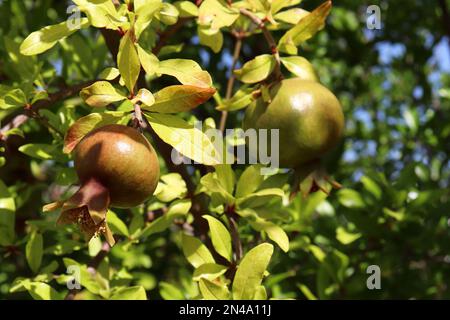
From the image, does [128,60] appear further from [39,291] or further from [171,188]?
[39,291]

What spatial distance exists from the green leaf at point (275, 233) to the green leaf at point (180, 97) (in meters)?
0.35

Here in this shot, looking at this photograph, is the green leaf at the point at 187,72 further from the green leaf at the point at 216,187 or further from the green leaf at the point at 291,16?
the green leaf at the point at 291,16

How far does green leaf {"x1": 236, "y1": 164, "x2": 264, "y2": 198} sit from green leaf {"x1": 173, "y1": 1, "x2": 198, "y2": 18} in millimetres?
343

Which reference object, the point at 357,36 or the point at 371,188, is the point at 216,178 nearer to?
the point at 371,188

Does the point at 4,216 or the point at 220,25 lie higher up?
the point at 220,25

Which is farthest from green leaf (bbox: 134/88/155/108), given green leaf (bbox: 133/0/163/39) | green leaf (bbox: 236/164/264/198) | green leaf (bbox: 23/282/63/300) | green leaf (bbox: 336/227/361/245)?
green leaf (bbox: 336/227/361/245)

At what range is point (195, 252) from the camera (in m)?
1.26

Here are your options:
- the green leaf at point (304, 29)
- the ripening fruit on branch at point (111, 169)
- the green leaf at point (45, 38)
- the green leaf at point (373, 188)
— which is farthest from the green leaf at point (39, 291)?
the green leaf at point (373, 188)

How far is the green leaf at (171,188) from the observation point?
4.25 feet

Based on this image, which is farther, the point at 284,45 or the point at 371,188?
the point at 371,188

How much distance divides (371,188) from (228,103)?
67 cm

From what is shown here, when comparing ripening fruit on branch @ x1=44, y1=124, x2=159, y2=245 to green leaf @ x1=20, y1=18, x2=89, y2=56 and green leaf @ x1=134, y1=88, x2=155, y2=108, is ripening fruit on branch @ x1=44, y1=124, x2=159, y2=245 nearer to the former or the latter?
green leaf @ x1=134, y1=88, x2=155, y2=108

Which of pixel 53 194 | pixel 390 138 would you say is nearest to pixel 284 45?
pixel 390 138
